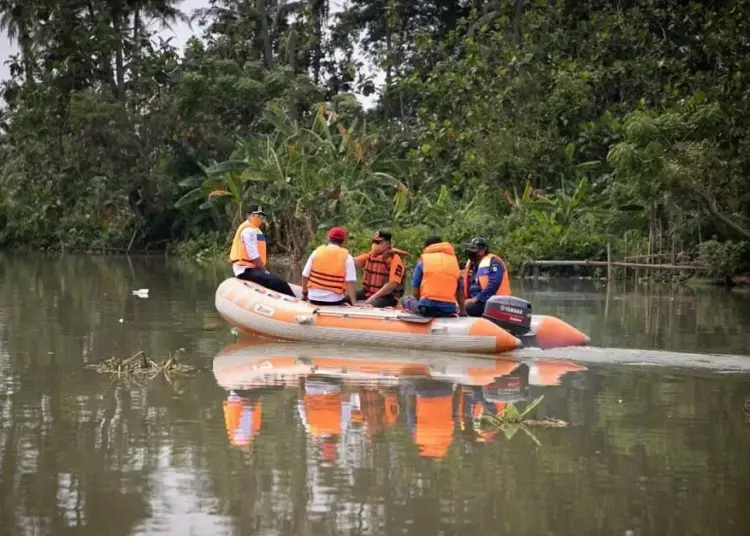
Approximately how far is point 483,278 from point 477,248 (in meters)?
0.30

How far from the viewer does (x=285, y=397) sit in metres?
8.89

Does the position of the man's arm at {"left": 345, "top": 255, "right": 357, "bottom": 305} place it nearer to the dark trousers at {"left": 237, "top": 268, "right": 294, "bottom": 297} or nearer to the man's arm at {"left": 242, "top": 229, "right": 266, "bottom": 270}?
the dark trousers at {"left": 237, "top": 268, "right": 294, "bottom": 297}

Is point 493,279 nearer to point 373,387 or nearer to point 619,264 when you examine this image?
point 373,387

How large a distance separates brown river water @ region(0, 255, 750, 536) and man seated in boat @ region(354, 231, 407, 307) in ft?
3.04

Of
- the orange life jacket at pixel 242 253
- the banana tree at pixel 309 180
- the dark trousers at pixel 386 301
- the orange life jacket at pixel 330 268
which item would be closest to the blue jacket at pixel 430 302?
the dark trousers at pixel 386 301

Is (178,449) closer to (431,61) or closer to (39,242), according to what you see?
(431,61)

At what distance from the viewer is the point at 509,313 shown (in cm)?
1138

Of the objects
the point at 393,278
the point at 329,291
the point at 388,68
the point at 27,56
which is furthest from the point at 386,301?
the point at 27,56

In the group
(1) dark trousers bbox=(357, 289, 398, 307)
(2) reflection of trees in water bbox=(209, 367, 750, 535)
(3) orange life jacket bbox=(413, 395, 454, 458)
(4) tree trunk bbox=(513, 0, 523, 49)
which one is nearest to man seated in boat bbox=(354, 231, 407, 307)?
(1) dark trousers bbox=(357, 289, 398, 307)

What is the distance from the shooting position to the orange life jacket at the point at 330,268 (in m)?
12.2

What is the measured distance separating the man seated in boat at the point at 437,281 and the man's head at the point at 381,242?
0.67 m

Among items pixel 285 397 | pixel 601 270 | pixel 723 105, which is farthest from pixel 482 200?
pixel 285 397

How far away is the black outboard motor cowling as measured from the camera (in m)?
11.4

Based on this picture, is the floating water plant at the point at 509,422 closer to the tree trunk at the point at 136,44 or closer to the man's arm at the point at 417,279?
the man's arm at the point at 417,279
